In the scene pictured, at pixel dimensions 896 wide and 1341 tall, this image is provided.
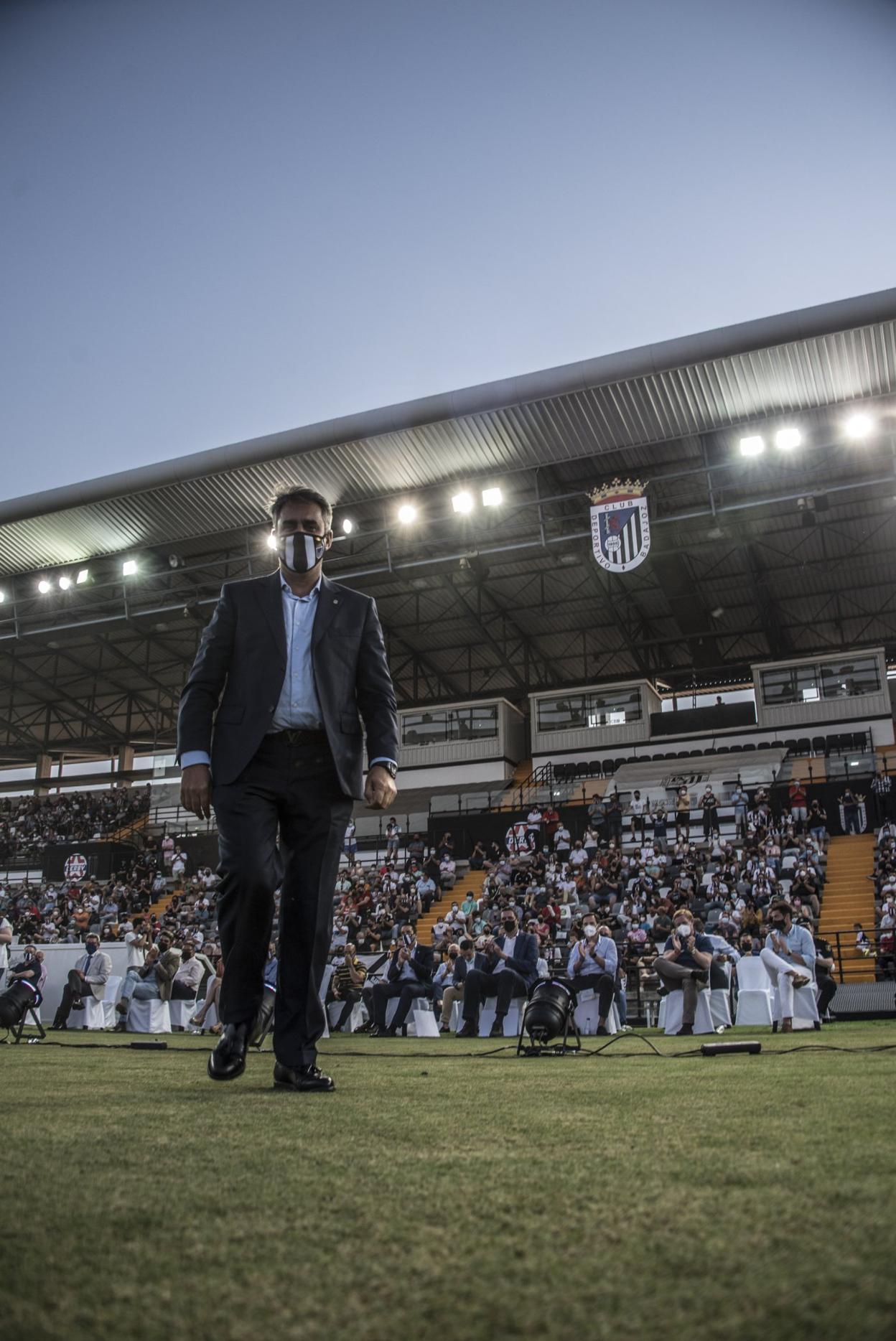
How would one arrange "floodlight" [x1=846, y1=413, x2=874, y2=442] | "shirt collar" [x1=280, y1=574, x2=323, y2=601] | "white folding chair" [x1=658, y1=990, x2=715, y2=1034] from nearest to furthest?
"shirt collar" [x1=280, y1=574, x2=323, y2=601]
"white folding chair" [x1=658, y1=990, x2=715, y2=1034]
"floodlight" [x1=846, y1=413, x2=874, y2=442]

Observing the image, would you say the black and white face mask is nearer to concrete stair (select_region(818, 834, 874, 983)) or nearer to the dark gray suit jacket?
the dark gray suit jacket

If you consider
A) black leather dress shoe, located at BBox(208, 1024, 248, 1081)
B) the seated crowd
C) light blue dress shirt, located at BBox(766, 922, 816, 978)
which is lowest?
black leather dress shoe, located at BBox(208, 1024, 248, 1081)

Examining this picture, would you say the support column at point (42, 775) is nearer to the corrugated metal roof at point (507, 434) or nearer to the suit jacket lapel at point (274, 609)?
the corrugated metal roof at point (507, 434)

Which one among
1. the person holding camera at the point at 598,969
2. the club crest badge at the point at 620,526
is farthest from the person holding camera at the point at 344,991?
the club crest badge at the point at 620,526

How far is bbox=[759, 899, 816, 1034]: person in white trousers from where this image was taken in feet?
33.0

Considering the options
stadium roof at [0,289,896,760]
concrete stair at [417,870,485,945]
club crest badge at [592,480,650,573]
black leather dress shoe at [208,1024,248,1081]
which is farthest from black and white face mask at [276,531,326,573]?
concrete stair at [417,870,485,945]

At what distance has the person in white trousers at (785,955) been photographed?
33.0ft

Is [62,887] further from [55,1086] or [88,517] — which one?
[55,1086]

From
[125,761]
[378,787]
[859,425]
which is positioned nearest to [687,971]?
[378,787]

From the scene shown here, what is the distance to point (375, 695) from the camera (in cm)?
353

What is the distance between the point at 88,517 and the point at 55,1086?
73.5 feet

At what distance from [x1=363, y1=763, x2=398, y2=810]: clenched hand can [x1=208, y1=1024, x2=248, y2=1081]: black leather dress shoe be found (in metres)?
0.84

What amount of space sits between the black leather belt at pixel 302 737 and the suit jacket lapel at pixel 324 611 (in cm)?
32

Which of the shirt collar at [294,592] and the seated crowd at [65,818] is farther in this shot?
the seated crowd at [65,818]
